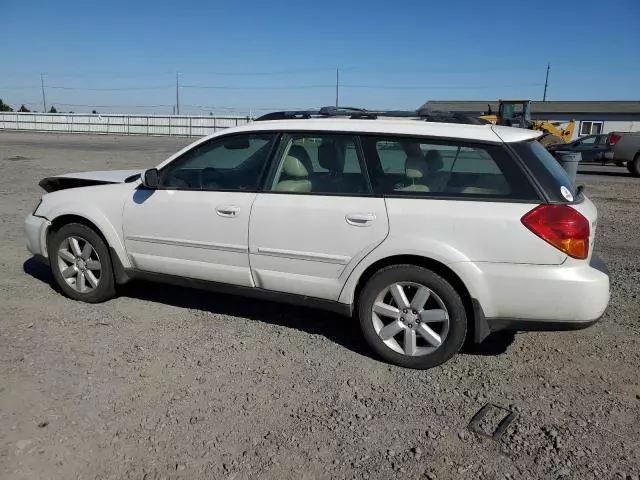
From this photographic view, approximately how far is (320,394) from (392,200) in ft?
4.38

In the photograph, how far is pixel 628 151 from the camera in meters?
18.0

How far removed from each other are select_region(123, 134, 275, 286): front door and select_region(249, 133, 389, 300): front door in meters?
0.15

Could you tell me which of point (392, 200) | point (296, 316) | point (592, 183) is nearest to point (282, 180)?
point (392, 200)

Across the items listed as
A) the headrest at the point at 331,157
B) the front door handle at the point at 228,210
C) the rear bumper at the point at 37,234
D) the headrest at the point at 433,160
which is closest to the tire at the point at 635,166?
the headrest at the point at 433,160

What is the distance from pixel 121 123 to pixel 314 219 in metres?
44.0

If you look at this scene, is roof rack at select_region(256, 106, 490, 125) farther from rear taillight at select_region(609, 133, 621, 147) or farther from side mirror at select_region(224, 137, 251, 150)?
rear taillight at select_region(609, 133, 621, 147)

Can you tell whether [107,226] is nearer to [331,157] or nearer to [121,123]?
[331,157]

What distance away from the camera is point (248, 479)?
2658 millimetres

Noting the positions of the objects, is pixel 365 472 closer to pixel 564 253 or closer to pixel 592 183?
pixel 564 253

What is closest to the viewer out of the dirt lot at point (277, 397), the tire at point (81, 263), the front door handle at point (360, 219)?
the dirt lot at point (277, 397)

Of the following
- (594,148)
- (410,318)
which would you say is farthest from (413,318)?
(594,148)

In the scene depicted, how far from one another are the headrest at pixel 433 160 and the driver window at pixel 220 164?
1182mm

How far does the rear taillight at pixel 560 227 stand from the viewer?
133 inches

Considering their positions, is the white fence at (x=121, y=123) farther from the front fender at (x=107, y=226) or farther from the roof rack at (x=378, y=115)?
the roof rack at (x=378, y=115)
